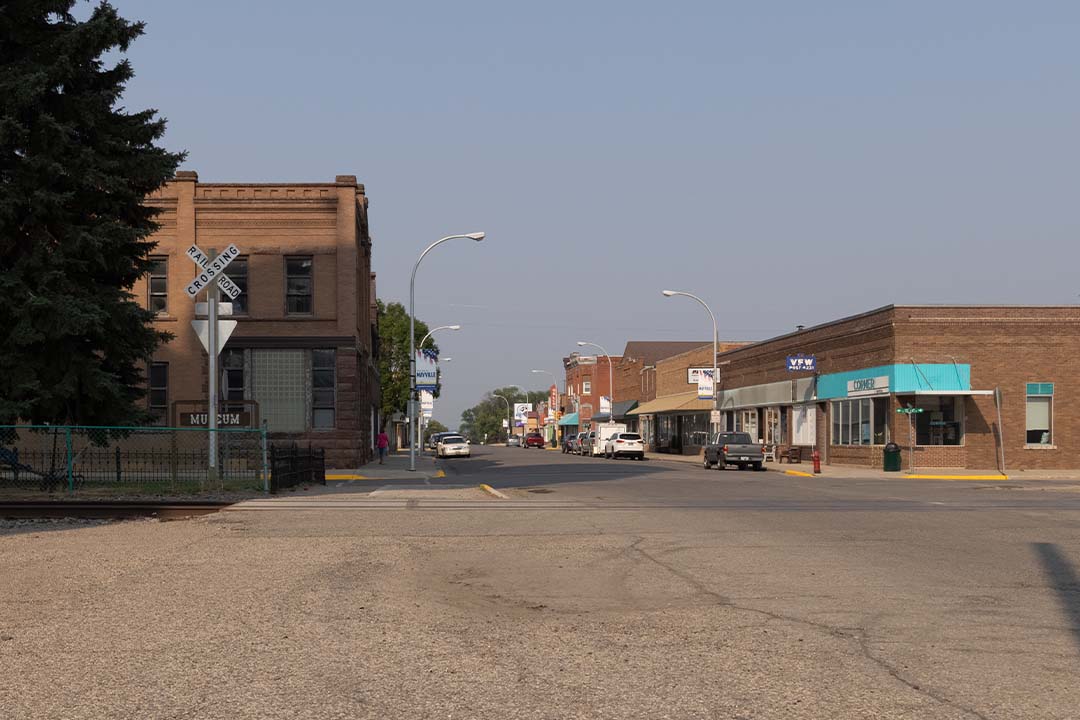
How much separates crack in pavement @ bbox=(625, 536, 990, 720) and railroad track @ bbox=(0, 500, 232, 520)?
408 inches

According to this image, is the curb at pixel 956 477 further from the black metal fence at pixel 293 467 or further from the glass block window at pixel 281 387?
the glass block window at pixel 281 387

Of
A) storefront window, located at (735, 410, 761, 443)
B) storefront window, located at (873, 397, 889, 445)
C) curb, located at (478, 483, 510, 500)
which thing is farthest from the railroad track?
storefront window, located at (735, 410, 761, 443)

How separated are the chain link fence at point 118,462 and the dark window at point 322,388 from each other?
57.7 feet

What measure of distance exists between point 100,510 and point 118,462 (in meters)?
5.59

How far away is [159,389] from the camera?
44250 millimetres

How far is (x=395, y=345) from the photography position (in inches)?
3551

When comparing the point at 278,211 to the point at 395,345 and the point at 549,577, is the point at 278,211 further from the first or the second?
the point at 395,345

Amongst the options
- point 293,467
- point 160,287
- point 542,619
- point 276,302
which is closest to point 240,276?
point 276,302

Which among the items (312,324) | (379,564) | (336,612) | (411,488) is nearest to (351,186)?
(312,324)

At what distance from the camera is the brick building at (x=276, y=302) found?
145ft

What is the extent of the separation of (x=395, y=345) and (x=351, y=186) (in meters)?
46.0

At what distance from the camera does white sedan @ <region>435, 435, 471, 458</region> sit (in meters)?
69.8

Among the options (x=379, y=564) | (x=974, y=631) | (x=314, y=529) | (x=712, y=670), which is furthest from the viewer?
(x=314, y=529)

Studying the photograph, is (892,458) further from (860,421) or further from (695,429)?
(695,429)
